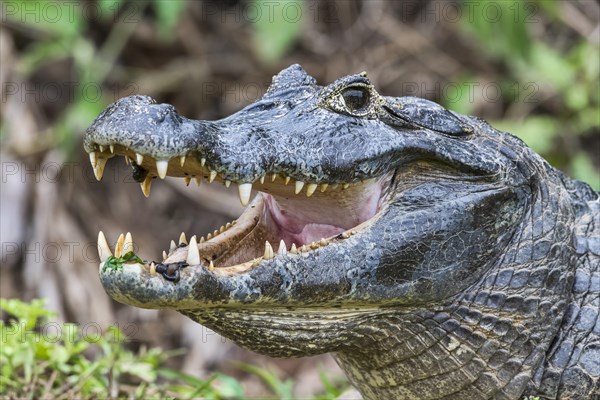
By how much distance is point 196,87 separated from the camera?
8.92 metres

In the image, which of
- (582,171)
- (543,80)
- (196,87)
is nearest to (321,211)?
(582,171)

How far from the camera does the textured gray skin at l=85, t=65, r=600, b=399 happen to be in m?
3.00

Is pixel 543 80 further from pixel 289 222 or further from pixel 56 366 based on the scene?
pixel 56 366

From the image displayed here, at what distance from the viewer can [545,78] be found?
318 inches

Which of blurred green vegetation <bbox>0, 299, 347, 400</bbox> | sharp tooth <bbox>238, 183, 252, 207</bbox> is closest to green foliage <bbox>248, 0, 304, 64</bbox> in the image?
blurred green vegetation <bbox>0, 299, 347, 400</bbox>

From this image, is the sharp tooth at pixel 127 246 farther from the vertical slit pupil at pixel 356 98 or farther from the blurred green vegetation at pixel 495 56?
the blurred green vegetation at pixel 495 56

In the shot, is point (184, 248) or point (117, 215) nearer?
point (184, 248)

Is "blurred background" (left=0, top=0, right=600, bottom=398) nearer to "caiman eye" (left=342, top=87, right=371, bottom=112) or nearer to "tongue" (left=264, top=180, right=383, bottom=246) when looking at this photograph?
"tongue" (left=264, top=180, right=383, bottom=246)

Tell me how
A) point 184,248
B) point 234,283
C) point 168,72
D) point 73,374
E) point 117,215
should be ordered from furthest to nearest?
point 168,72 → point 117,215 → point 73,374 → point 184,248 → point 234,283

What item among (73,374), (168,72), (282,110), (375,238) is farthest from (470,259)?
(168,72)

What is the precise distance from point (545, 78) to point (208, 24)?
3.44m

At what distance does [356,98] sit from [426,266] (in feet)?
2.19

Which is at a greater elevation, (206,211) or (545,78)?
(545,78)

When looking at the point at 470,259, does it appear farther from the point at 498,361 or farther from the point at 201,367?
the point at 201,367
